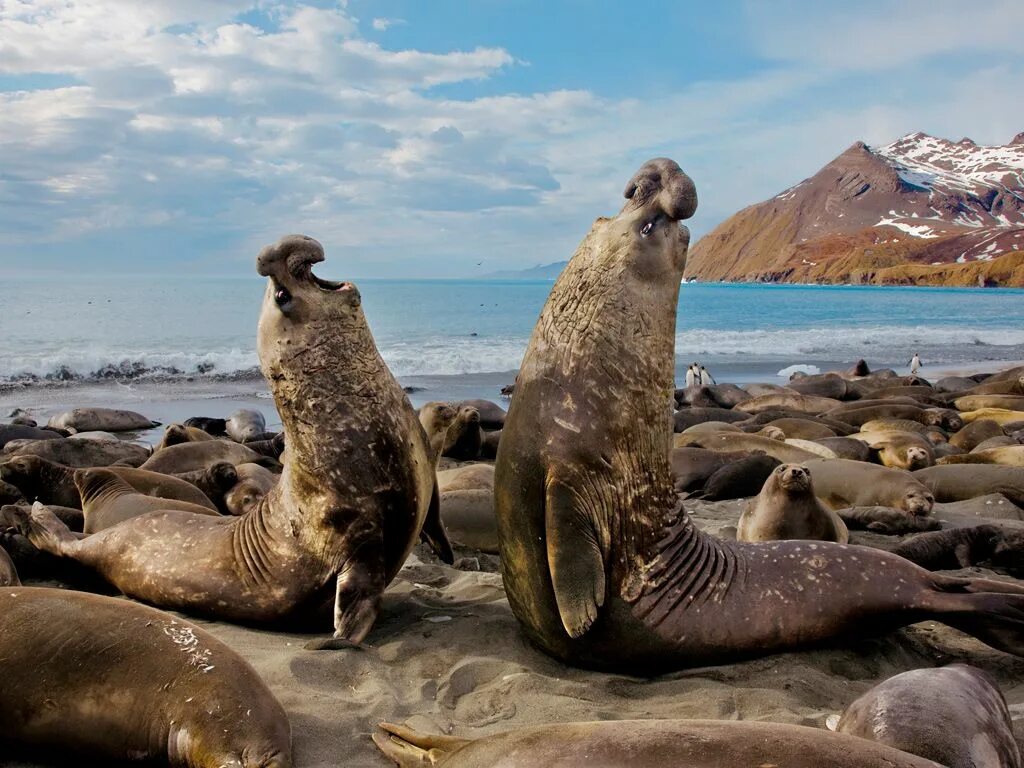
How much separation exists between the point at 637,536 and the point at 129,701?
217 centimetres

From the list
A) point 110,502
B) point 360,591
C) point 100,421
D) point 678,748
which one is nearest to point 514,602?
point 360,591

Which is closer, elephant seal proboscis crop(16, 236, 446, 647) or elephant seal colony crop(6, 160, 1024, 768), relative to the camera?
elephant seal colony crop(6, 160, 1024, 768)

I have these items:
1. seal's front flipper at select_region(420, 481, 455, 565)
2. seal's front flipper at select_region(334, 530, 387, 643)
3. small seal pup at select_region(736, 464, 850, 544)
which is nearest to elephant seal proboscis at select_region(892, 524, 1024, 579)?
small seal pup at select_region(736, 464, 850, 544)

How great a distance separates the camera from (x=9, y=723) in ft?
10.2

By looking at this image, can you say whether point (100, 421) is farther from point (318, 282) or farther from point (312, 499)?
point (312, 499)

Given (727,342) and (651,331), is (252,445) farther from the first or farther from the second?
(727,342)

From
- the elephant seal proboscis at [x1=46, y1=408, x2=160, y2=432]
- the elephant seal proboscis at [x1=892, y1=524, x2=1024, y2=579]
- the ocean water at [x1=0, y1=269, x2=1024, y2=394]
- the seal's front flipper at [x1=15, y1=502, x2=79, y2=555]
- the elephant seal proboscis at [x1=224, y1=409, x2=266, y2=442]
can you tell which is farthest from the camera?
the ocean water at [x1=0, y1=269, x2=1024, y2=394]

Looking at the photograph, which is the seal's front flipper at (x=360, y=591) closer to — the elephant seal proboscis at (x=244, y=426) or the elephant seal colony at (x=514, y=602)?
the elephant seal colony at (x=514, y=602)

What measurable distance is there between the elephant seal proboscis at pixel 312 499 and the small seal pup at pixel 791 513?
2476mm

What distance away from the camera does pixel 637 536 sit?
432cm

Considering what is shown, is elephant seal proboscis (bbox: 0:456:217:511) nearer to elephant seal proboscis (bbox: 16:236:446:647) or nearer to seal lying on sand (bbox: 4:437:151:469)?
elephant seal proboscis (bbox: 16:236:446:647)

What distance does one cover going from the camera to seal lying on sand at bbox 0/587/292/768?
3.03 metres

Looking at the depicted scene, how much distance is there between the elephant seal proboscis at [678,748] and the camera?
216cm

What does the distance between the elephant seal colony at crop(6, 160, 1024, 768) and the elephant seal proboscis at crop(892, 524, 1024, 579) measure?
0.02 metres
